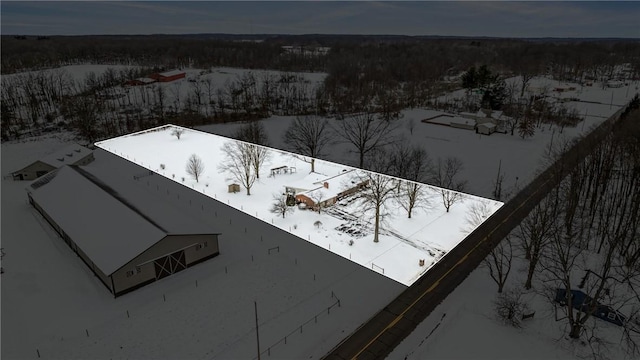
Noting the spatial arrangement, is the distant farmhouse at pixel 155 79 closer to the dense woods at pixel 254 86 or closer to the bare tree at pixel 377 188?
the dense woods at pixel 254 86

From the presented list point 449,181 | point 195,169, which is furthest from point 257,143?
point 449,181

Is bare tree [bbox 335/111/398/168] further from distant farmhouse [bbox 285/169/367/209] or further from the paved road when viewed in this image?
the paved road

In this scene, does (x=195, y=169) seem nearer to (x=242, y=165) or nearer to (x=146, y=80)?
(x=242, y=165)

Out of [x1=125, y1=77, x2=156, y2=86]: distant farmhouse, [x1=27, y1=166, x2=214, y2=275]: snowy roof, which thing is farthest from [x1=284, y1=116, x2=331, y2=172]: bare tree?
[x1=125, y1=77, x2=156, y2=86]: distant farmhouse

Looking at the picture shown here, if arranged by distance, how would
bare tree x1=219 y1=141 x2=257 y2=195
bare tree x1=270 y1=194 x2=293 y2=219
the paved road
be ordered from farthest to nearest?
bare tree x1=219 y1=141 x2=257 y2=195
bare tree x1=270 y1=194 x2=293 y2=219
the paved road

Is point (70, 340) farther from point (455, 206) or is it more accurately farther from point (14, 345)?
point (455, 206)
